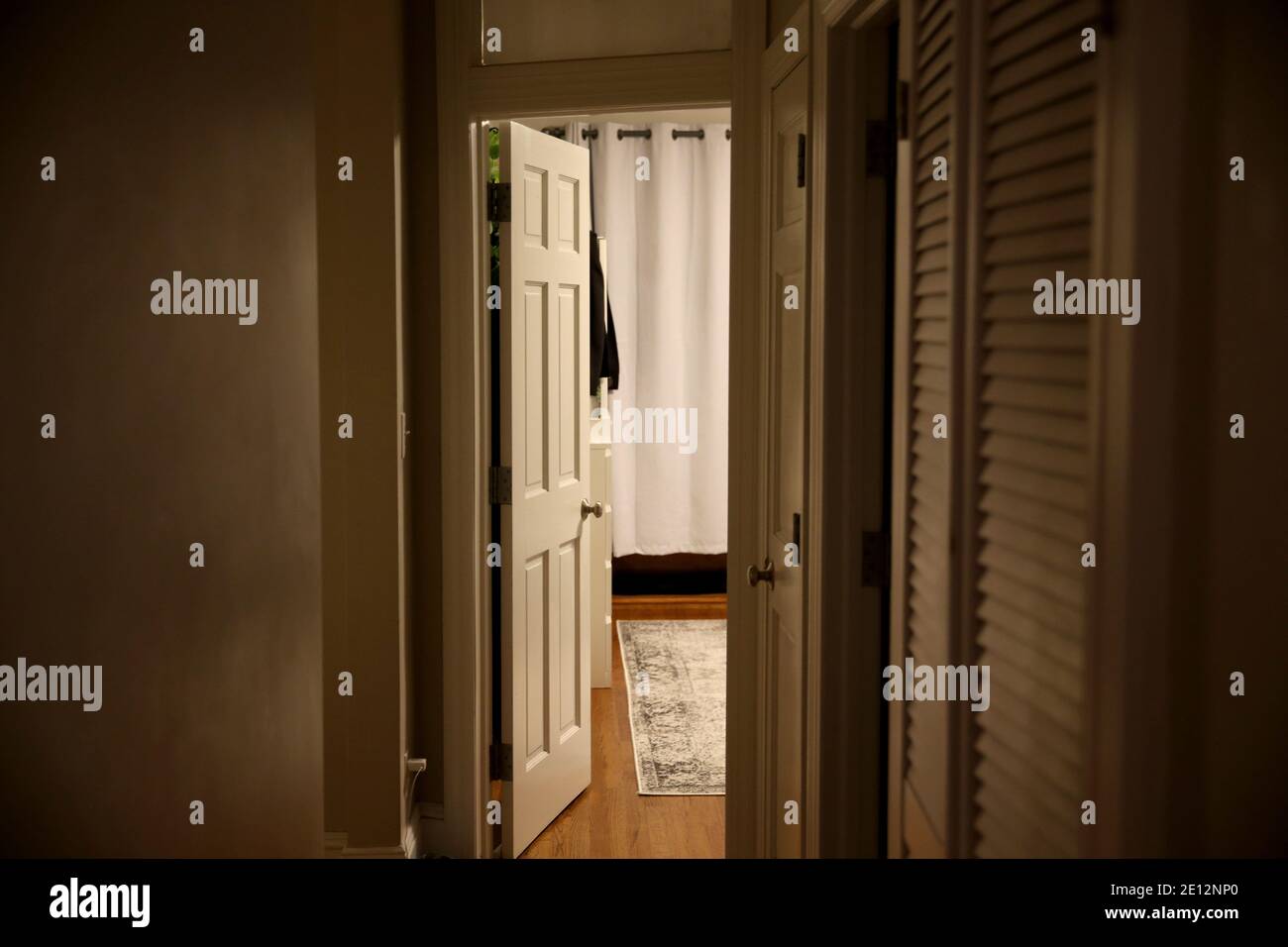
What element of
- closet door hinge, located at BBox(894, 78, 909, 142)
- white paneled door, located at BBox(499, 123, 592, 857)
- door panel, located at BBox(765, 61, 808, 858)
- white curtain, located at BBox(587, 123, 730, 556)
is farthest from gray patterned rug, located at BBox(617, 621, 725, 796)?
closet door hinge, located at BBox(894, 78, 909, 142)

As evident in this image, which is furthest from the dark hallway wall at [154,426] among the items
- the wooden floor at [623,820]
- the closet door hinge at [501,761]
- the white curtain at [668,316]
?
the white curtain at [668,316]

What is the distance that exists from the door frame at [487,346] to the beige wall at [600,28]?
0.18 ft

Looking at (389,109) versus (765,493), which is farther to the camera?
(389,109)

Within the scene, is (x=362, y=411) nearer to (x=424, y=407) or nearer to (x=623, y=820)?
(x=424, y=407)

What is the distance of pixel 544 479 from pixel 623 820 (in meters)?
1.11

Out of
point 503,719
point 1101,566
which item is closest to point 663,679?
point 503,719

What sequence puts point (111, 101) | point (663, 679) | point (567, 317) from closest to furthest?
point (111, 101)
point (567, 317)
point (663, 679)

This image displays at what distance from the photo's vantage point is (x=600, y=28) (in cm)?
304

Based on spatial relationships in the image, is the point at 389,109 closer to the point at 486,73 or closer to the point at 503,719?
the point at 486,73

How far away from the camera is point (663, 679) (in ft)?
16.7

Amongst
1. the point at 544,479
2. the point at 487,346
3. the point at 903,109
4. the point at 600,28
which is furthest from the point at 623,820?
the point at 903,109

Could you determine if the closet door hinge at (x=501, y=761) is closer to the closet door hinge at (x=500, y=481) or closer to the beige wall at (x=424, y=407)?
the beige wall at (x=424, y=407)
